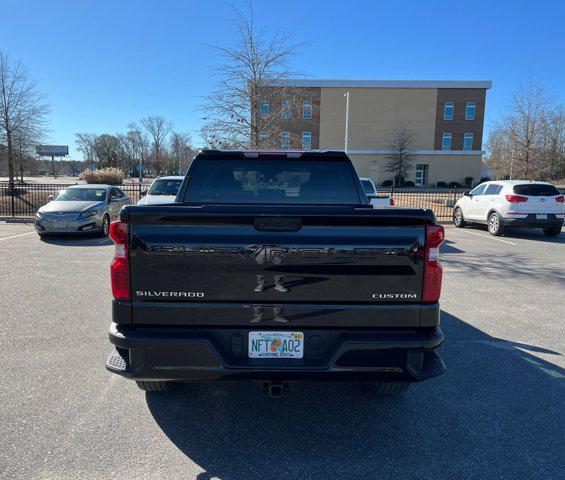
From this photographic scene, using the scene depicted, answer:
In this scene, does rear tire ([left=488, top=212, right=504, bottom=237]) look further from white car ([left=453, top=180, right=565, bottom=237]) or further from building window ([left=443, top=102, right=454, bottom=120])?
building window ([left=443, top=102, right=454, bottom=120])

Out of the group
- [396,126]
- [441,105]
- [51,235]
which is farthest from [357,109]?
[51,235]

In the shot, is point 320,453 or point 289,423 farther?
point 289,423

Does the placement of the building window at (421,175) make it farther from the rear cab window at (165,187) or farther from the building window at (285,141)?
the rear cab window at (165,187)

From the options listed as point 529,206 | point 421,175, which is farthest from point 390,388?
point 421,175

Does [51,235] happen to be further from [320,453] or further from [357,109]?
[357,109]

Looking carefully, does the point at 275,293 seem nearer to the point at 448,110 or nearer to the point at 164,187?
the point at 164,187

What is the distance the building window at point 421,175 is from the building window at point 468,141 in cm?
542

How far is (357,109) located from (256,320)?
50298 millimetres

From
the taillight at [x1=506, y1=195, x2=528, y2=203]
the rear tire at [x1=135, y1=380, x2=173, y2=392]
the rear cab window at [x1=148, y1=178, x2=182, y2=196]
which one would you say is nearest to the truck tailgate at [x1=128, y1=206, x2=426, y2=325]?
the rear tire at [x1=135, y1=380, x2=173, y2=392]

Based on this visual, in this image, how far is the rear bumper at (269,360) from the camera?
255cm

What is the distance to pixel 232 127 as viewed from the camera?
50.8 feet

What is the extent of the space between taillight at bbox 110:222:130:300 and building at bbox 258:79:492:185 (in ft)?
154

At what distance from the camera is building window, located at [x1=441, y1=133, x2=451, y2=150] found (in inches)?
2023

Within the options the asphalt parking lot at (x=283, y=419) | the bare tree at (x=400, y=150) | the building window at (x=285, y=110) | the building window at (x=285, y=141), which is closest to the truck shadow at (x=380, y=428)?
the asphalt parking lot at (x=283, y=419)
